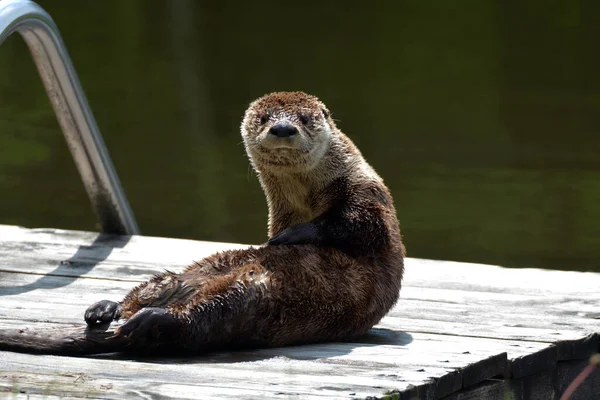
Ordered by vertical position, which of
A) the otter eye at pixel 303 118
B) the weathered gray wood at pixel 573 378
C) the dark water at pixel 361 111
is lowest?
the weathered gray wood at pixel 573 378

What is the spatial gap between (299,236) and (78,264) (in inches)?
63.2

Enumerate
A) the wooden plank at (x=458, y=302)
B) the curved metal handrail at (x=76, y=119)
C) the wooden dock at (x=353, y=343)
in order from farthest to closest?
the curved metal handrail at (x=76, y=119) → the wooden plank at (x=458, y=302) → the wooden dock at (x=353, y=343)

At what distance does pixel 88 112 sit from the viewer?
5488mm

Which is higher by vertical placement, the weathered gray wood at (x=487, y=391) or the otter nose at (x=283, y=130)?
the otter nose at (x=283, y=130)

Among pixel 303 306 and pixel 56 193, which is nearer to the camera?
pixel 303 306

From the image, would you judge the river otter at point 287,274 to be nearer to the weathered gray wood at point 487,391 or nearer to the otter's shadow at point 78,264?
the weathered gray wood at point 487,391

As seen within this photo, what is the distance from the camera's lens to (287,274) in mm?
3543

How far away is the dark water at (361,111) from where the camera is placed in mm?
9555

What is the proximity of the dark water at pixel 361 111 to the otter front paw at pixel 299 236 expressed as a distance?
4.95 m

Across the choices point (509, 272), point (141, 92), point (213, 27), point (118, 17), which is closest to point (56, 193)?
point (141, 92)

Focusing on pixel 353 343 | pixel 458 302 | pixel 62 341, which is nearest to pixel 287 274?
pixel 353 343

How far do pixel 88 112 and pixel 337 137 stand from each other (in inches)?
69.6

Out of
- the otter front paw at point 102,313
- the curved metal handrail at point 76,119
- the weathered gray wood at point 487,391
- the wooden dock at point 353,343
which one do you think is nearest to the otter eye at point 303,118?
the wooden dock at point 353,343

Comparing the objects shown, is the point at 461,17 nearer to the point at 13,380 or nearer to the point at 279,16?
the point at 279,16
